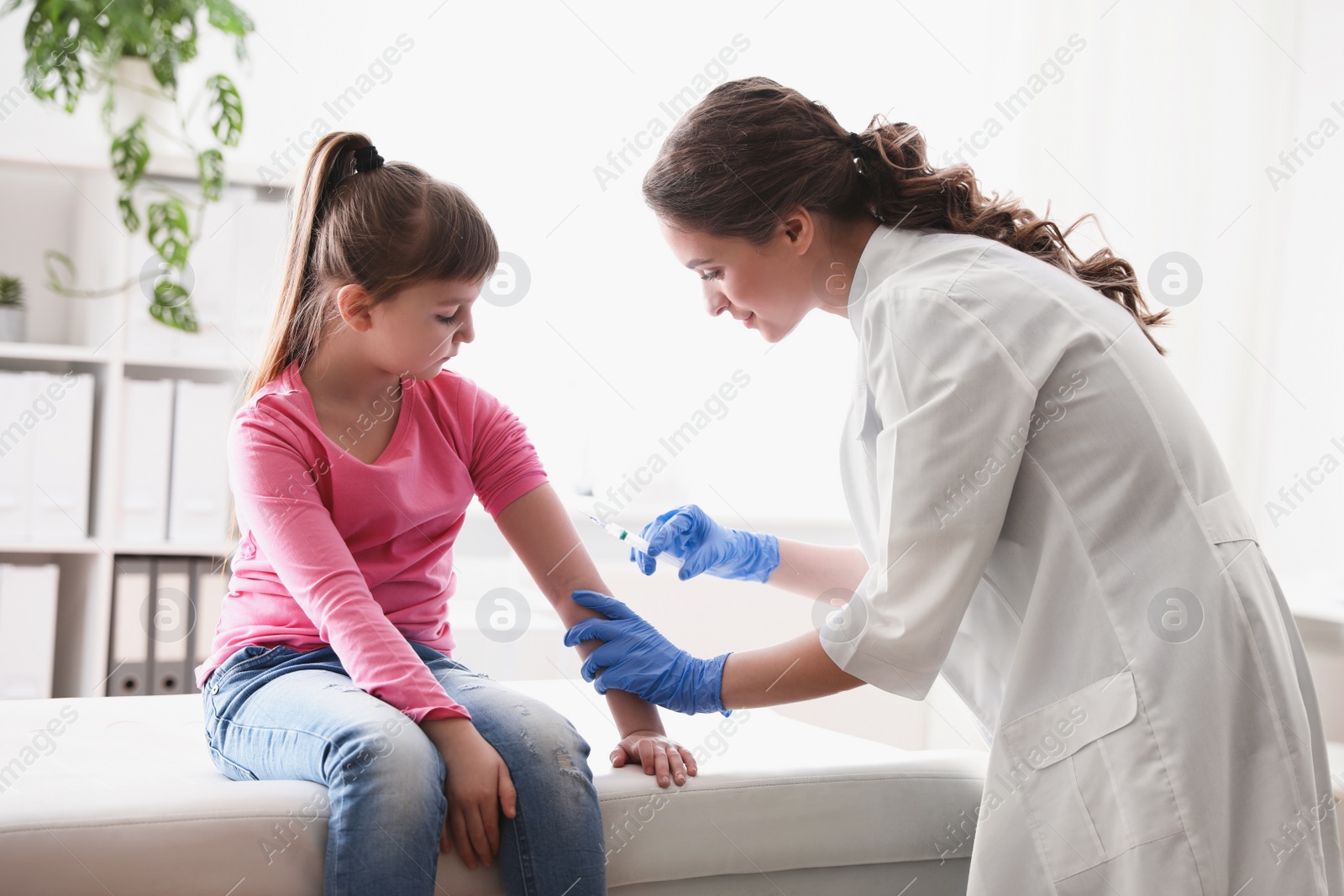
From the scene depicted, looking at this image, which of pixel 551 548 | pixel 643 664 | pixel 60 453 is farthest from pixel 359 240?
pixel 60 453

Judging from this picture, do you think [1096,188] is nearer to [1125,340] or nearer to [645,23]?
[645,23]

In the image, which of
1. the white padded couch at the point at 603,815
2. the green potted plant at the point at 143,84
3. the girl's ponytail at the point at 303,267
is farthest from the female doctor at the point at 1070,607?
the green potted plant at the point at 143,84

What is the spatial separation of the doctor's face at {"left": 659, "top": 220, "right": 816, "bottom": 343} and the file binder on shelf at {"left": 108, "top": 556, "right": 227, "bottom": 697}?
1.46m

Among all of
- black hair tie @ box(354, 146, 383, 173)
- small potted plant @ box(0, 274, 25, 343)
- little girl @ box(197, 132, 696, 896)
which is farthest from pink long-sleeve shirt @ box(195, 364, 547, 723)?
small potted plant @ box(0, 274, 25, 343)

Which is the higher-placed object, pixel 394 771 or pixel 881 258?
pixel 881 258

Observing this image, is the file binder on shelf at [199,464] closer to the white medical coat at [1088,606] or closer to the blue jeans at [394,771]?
the blue jeans at [394,771]

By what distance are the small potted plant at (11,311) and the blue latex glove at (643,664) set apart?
5.52 ft

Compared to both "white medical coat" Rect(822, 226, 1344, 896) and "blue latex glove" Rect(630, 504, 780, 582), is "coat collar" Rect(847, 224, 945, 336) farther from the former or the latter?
"blue latex glove" Rect(630, 504, 780, 582)

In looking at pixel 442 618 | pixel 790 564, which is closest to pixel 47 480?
pixel 442 618

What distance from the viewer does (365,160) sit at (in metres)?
1.26

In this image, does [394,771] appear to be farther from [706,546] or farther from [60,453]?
[60,453]

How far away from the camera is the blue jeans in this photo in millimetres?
899

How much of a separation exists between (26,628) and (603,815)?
1.71 m

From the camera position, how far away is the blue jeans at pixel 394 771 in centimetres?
90
